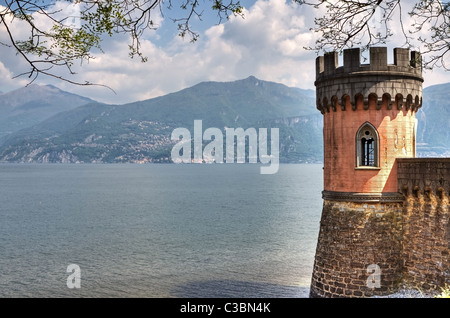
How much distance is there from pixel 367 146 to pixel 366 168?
120 cm

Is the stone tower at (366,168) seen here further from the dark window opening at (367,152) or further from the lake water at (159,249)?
the lake water at (159,249)

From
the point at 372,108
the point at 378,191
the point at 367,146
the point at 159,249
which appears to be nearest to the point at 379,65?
the point at 372,108

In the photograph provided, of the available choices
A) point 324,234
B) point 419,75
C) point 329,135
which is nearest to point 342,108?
point 329,135

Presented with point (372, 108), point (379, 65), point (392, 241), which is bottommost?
point (392, 241)

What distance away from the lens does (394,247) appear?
20062mm

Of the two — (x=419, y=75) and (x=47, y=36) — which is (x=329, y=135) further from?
(x=47, y=36)

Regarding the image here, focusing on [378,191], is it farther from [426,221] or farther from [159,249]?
[159,249]

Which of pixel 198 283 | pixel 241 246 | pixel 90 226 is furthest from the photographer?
pixel 90 226

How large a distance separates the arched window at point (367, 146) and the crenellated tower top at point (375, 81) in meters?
1.14

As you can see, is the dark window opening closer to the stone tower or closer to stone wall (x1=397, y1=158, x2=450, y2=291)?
the stone tower

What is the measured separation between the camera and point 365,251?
65.8 ft

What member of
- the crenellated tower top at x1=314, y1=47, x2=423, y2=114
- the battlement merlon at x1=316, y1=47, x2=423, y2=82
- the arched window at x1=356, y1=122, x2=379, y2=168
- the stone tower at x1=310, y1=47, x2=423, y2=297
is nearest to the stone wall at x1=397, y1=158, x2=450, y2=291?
the stone tower at x1=310, y1=47, x2=423, y2=297

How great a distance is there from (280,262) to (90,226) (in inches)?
1328

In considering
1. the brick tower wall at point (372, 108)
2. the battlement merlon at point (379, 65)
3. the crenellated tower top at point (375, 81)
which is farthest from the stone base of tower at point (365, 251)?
the battlement merlon at point (379, 65)
